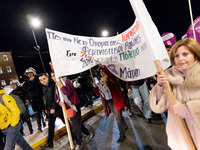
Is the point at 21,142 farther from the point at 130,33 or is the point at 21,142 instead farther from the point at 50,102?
the point at 130,33

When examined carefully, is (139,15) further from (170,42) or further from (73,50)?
(170,42)

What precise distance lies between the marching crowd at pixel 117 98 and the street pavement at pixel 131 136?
20 cm

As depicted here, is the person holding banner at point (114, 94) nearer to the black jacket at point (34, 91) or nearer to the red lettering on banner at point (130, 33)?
the red lettering on banner at point (130, 33)

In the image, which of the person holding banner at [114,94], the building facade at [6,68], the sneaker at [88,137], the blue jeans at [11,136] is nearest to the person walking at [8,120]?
the blue jeans at [11,136]

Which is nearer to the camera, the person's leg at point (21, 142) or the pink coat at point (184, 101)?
the pink coat at point (184, 101)

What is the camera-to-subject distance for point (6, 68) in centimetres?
3644

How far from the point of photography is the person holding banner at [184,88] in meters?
1.23

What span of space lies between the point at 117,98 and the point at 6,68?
145 feet

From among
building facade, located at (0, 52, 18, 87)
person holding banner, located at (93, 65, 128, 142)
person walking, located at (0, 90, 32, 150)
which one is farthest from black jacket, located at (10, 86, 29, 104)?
building facade, located at (0, 52, 18, 87)

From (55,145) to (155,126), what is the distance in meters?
2.97

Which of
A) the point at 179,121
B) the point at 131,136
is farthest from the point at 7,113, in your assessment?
the point at 179,121

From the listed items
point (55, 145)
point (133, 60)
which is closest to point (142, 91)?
A: point (133, 60)

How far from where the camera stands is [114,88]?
303 centimetres

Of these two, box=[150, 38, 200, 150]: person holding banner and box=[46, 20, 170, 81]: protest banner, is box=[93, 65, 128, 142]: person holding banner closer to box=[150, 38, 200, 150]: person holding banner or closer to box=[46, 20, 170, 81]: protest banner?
box=[46, 20, 170, 81]: protest banner
